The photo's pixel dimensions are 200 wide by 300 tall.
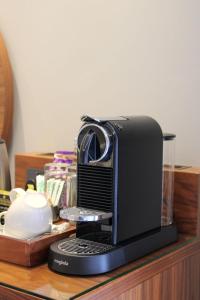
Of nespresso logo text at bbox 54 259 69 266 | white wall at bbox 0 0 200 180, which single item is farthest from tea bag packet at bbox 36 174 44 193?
nespresso logo text at bbox 54 259 69 266

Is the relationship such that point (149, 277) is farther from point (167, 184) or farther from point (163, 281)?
point (167, 184)

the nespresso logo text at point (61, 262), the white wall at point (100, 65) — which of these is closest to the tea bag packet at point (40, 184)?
the white wall at point (100, 65)

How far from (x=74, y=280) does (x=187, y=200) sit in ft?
1.29

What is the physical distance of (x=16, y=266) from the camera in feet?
2.97

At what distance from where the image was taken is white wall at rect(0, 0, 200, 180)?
1.19m

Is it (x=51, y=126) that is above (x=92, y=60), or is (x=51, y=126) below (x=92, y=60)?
below

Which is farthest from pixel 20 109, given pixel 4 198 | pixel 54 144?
pixel 4 198

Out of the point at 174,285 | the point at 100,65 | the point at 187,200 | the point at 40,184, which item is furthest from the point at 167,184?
the point at 100,65

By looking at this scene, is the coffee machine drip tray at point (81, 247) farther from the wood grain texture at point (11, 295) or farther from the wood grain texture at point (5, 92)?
the wood grain texture at point (5, 92)

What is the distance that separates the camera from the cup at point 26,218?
92cm

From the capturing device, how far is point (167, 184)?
3.62 ft

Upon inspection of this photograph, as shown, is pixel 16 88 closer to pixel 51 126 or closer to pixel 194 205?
pixel 51 126

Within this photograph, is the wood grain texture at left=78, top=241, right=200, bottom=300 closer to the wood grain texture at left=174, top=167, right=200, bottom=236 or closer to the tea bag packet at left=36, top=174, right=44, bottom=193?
the wood grain texture at left=174, top=167, right=200, bottom=236

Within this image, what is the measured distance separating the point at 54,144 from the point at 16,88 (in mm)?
261
